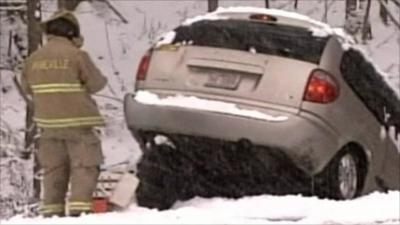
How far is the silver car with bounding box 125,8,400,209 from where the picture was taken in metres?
9.60

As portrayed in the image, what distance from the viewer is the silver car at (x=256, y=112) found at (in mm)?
9602

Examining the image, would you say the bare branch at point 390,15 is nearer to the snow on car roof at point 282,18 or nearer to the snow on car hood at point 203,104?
the snow on car roof at point 282,18

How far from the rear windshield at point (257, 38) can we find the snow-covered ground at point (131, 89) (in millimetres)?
1059

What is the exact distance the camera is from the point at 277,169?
1005 centimetres

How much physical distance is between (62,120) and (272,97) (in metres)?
1.63

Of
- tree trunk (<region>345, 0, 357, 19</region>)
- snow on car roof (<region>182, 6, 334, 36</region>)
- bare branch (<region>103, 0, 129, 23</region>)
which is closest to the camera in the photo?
snow on car roof (<region>182, 6, 334, 36</region>)

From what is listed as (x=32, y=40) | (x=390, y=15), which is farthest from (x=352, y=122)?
(x=390, y=15)

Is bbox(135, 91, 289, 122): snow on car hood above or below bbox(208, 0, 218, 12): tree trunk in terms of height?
above

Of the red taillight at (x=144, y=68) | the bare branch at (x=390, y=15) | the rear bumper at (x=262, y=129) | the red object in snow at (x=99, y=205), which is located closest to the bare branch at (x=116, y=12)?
the bare branch at (x=390, y=15)

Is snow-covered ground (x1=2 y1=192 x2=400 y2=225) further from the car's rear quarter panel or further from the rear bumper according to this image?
the car's rear quarter panel

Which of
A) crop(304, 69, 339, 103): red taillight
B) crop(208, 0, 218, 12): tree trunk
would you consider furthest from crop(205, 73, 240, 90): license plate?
crop(208, 0, 218, 12): tree trunk

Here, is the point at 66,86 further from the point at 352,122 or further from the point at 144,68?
the point at 352,122

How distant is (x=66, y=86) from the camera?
29.6 ft

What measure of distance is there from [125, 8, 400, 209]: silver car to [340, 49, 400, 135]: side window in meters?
0.01
